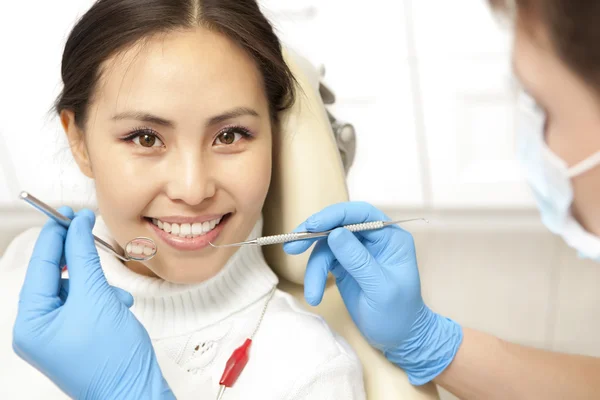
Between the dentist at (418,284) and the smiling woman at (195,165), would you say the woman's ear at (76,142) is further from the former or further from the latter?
the dentist at (418,284)

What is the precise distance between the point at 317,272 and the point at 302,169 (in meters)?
0.22

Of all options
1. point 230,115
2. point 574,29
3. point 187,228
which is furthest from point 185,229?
point 574,29

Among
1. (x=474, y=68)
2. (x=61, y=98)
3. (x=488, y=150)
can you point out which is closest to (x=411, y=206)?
(x=488, y=150)

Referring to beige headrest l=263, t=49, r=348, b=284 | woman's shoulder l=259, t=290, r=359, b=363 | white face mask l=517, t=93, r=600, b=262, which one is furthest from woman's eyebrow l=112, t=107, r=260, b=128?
white face mask l=517, t=93, r=600, b=262

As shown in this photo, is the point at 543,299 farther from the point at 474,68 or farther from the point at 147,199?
the point at 147,199

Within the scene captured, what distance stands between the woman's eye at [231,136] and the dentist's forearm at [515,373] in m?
0.59

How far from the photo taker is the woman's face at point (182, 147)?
3.86ft

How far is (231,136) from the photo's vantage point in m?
1.26

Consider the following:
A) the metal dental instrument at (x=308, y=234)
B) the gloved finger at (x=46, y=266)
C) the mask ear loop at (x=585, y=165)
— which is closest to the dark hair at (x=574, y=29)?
the mask ear loop at (x=585, y=165)

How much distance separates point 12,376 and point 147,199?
19.9 inches

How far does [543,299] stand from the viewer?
258 centimetres

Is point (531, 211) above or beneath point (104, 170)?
beneath

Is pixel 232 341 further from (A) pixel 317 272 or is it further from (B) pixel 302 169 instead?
(B) pixel 302 169

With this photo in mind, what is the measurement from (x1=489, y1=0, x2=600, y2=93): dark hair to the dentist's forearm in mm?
716
